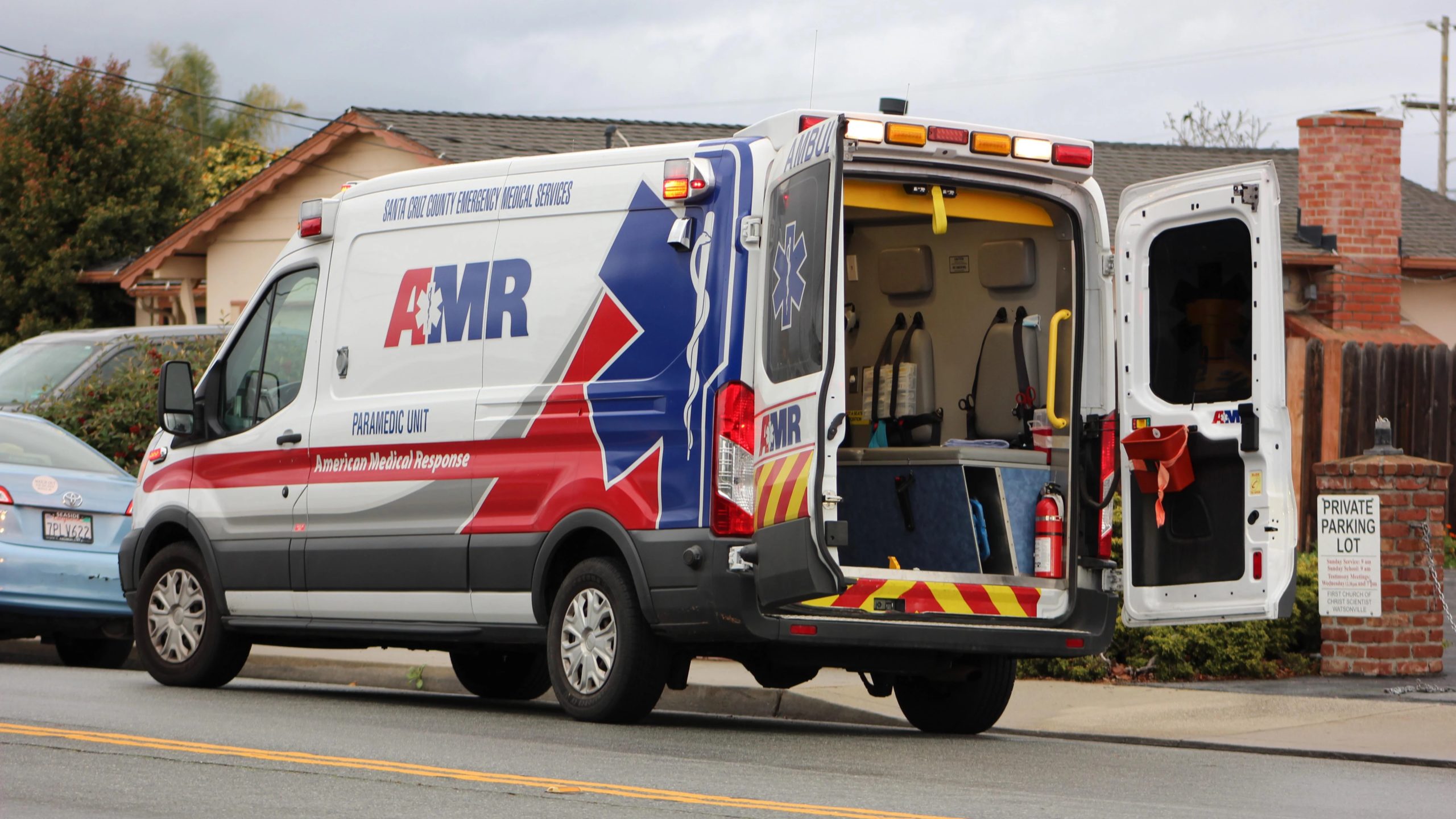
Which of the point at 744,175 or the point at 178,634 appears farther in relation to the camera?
the point at 178,634

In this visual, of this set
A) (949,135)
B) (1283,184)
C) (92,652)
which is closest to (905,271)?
(949,135)

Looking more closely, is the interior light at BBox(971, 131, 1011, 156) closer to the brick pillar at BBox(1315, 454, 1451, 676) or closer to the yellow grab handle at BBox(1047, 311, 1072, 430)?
the yellow grab handle at BBox(1047, 311, 1072, 430)

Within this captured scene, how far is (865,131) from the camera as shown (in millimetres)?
8055

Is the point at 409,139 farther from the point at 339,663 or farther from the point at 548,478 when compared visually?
the point at 548,478

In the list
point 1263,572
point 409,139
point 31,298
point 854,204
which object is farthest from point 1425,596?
point 31,298

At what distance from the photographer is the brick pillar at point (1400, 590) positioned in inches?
444

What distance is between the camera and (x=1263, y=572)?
832cm

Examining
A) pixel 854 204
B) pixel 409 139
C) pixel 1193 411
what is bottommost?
pixel 1193 411

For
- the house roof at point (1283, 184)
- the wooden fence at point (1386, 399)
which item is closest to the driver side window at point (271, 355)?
the wooden fence at point (1386, 399)

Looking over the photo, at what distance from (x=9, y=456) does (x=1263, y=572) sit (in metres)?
8.05

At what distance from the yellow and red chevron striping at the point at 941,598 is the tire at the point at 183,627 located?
12.6 ft

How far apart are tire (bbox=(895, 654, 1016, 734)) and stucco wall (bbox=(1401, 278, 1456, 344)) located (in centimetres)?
1576

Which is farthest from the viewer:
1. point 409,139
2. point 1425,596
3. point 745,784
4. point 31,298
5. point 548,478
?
point 31,298

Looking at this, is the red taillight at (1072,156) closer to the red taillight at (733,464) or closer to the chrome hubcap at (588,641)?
the red taillight at (733,464)
